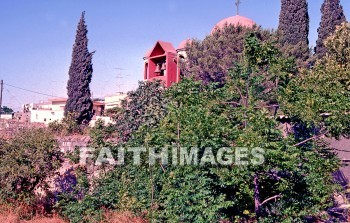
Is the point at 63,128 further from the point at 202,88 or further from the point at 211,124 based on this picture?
the point at 211,124

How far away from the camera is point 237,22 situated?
68.0 ft

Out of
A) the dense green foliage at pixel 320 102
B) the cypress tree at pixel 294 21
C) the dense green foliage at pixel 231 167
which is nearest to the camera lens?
the dense green foliage at pixel 231 167

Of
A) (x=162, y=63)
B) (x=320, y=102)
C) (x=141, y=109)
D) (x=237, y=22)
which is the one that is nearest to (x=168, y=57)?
(x=162, y=63)

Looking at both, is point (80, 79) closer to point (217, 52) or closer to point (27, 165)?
point (217, 52)

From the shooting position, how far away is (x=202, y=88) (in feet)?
25.4

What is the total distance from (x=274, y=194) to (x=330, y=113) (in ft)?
6.80

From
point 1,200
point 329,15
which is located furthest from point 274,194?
point 329,15

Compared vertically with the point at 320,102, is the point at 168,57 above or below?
above

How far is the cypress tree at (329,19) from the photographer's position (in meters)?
22.8

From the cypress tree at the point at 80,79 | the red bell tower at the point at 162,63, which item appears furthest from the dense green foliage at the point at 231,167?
the cypress tree at the point at 80,79

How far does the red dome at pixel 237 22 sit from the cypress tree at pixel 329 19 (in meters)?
5.11

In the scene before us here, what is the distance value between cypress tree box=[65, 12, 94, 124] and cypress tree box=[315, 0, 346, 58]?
16.0 m

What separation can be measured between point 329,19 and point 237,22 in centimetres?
691

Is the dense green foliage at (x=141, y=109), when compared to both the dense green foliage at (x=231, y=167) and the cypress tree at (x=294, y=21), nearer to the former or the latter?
the dense green foliage at (x=231, y=167)
